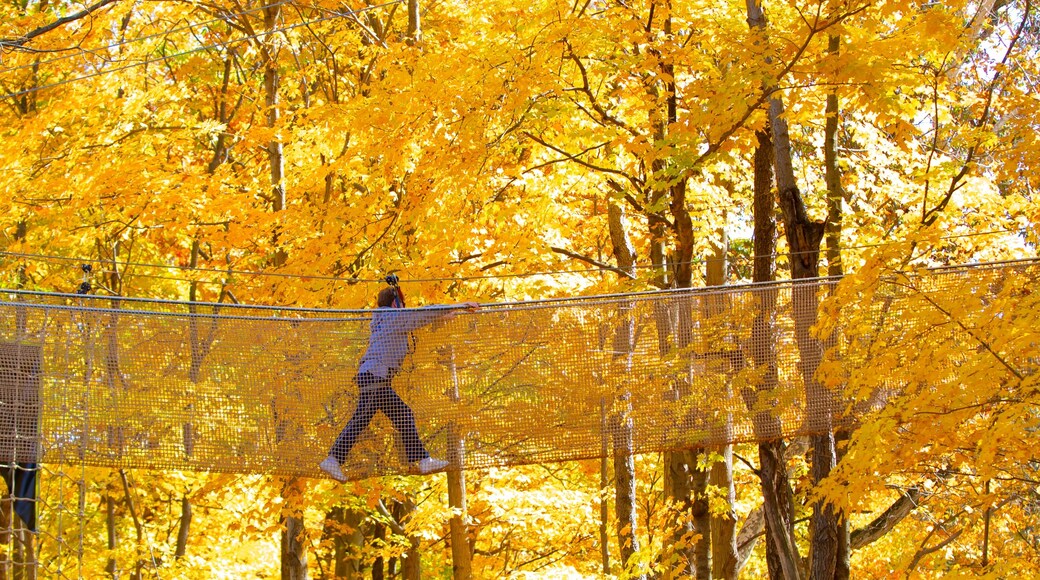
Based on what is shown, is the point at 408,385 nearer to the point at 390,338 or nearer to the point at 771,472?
the point at 390,338

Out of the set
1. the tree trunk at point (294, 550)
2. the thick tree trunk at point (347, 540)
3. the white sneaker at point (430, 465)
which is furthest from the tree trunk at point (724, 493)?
the thick tree trunk at point (347, 540)

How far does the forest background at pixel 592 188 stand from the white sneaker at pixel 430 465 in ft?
2.93

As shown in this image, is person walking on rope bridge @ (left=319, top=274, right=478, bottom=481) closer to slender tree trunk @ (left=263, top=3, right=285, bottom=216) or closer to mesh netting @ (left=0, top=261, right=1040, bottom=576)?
mesh netting @ (left=0, top=261, right=1040, bottom=576)

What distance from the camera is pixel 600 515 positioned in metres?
10.7

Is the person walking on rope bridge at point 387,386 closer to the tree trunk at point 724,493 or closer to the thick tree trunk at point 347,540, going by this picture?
the tree trunk at point 724,493

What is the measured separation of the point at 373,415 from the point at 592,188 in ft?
10.8

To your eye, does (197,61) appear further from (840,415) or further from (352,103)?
(840,415)

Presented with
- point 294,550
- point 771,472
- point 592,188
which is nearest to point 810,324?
point 771,472

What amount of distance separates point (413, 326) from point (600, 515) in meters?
6.74

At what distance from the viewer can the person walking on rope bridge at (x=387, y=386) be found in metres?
4.48

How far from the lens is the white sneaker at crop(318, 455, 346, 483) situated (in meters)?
4.45

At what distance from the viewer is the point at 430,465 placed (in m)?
4.46

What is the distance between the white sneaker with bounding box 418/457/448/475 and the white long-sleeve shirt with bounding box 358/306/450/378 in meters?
0.43

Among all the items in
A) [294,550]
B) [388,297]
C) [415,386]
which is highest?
[388,297]
